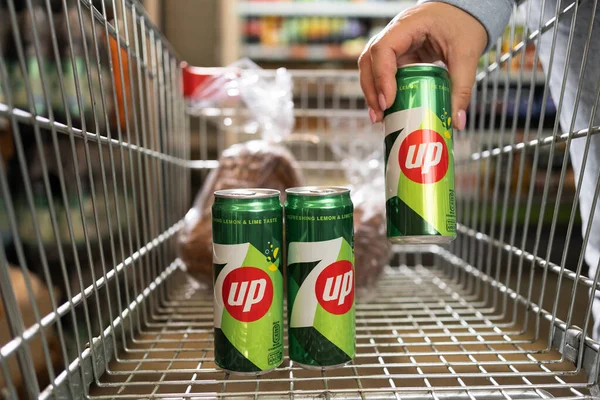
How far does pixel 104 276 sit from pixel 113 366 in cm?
14

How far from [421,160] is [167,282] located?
699mm

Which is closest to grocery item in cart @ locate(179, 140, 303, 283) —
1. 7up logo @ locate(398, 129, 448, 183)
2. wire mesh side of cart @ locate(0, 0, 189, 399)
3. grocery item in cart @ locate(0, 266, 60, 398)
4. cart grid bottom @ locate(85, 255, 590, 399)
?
wire mesh side of cart @ locate(0, 0, 189, 399)

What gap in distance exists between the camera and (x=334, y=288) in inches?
26.5

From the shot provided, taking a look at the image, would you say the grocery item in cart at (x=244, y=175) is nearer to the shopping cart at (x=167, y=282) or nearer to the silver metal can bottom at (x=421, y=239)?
the shopping cart at (x=167, y=282)

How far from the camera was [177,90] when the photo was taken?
4.33ft

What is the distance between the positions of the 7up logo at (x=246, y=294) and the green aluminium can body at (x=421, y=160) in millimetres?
189

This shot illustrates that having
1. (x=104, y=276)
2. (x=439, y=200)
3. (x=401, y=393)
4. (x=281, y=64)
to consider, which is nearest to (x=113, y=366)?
(x=104, y=276)

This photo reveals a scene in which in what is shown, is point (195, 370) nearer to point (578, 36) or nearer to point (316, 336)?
point (316, 336)

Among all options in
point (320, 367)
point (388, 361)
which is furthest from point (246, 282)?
point (388, 361)

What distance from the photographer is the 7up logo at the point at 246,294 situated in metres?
0.65

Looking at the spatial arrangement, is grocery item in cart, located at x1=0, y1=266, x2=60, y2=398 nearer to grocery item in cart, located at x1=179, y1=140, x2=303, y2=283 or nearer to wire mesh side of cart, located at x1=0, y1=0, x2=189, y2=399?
wire mesh side of cart, located at x1=0, y1=0, x2=189, y2=399

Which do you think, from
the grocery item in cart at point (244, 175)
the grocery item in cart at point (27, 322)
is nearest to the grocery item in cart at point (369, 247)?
the grocery item in cart at point (244, 175)

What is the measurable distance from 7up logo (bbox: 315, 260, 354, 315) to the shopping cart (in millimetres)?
86

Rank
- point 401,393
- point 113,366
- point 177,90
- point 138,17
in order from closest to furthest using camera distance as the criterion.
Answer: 1. point 401,393
2. point 113,366
3. point 138,17
4. point 177,90
